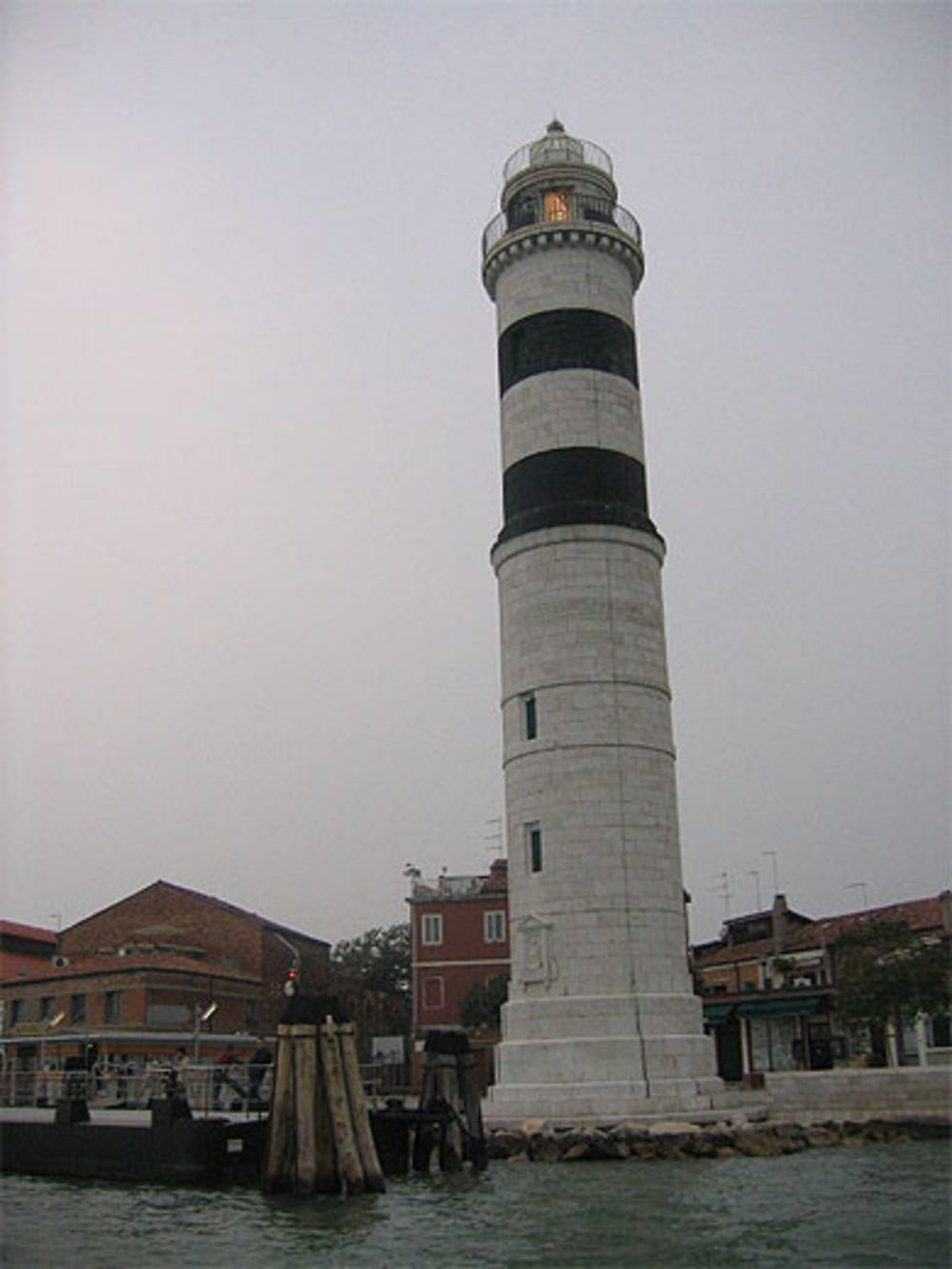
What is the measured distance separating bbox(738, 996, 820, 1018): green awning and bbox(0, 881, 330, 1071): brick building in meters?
12.0

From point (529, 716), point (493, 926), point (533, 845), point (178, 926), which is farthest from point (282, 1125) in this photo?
point (178, 926)

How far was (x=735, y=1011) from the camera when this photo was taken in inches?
1462

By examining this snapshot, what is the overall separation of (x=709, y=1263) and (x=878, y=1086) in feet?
A: 43.1

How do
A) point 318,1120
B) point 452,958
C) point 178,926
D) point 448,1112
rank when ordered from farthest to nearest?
point 178,926 < point 452,958 < point 448,1112 < point 318,1120

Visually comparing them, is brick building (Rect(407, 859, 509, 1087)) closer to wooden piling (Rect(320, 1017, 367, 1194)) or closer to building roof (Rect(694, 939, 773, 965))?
building roof (Rect(694, 939, 773, 965))

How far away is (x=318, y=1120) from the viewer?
18.9m

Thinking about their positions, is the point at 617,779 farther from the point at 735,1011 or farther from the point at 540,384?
the point at 735,1011

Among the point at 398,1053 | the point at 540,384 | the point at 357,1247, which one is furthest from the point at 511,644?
the point at 398,1053

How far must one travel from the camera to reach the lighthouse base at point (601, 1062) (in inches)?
957

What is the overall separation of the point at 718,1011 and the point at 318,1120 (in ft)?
A: 71.1

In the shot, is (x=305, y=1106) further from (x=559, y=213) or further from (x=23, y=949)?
(x=23, y=949)

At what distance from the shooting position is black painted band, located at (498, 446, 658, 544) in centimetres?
2736

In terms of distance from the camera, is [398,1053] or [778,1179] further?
[398,1053]

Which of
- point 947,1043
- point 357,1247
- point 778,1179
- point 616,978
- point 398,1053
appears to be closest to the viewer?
point 357,1247
